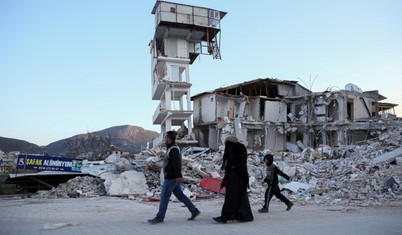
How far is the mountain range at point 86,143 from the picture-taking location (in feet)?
115

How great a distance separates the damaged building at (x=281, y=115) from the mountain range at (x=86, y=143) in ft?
41.9

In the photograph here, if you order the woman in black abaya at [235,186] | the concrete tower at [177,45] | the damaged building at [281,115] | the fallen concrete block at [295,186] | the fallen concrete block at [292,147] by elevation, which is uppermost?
the concrete tower at [177,45]

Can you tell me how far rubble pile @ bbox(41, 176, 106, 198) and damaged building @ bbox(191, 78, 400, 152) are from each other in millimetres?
14638

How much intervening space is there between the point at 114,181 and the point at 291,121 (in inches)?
819

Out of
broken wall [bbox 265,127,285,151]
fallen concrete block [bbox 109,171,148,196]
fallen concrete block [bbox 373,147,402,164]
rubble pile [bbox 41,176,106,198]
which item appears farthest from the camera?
broken wall [bbox 265,127,285,151]

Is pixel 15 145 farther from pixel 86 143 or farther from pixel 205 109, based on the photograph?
pixel 205 109

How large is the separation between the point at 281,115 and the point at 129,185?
20895 millimetres

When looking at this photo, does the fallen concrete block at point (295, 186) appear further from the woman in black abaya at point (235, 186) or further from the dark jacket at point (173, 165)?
the dark jacket at point (173, 165)

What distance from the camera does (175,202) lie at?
8.91 meters

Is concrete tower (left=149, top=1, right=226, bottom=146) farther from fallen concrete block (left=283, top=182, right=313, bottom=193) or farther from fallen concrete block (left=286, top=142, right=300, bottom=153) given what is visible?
fallen concrete block (left=283, top=182, right=313, bottom=193)

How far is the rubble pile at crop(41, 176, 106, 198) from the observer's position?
10758 mm

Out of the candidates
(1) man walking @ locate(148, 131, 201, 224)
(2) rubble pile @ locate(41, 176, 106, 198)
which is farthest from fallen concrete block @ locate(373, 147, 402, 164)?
(2) rubble pile @ locate(41, 176, 106, 198)

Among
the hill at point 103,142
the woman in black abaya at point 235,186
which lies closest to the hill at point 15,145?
the hill at point 103,142

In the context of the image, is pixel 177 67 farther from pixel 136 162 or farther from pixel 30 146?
pixel 30 146
